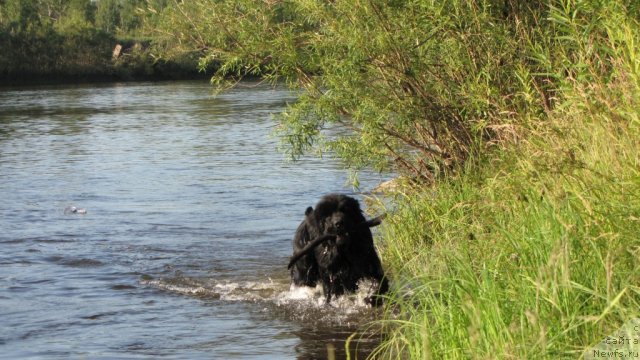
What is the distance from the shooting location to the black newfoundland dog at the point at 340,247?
9078 mm

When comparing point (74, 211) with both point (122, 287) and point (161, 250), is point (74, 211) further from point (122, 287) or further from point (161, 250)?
point (122, 287)

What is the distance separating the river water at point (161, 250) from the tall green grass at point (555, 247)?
60.9 inches

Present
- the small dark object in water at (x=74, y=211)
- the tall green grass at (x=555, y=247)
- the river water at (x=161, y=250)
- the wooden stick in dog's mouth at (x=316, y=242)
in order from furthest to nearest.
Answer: the small dark object in water at (x=74, y=211)
the wooden stick in dog's mouth at (x=316, y=242)
the river water at (x=161, y=250)
the tall green grass at (x=555, y=247)

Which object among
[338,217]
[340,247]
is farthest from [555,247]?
[340,247]

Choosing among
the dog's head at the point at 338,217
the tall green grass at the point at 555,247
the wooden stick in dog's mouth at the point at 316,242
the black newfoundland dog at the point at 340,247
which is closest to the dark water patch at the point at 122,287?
the black newfoundland dog at the point at 340,247

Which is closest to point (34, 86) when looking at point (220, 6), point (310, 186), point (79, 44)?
point (79, 44)

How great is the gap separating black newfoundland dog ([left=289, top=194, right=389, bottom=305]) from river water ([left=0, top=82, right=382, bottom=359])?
0.21m

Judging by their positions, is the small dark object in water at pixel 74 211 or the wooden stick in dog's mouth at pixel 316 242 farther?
the small dark object in water at pixel 74 211

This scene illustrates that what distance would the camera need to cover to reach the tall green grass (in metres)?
5.28

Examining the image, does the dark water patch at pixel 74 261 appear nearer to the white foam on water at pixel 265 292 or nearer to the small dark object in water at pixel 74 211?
the white foam on water at pixel 265 292

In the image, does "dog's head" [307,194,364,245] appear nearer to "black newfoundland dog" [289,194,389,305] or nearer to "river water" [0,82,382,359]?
"black newfoundland dog" [289,194,389,305]

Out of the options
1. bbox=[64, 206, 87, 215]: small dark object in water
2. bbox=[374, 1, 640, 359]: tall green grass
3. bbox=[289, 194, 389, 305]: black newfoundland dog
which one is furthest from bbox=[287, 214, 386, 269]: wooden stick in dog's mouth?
bbox=[64, 206, 87, 215]: small dark object in water

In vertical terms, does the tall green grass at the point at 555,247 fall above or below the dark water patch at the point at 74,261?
above

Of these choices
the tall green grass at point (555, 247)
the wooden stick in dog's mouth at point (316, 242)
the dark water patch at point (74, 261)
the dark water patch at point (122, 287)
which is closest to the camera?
the tall green grass at point (555, 247)
